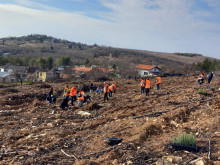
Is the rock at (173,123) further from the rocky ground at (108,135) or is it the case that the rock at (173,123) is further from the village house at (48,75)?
the village house at (48,75)

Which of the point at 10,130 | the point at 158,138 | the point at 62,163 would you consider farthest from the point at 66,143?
the point at 10,130

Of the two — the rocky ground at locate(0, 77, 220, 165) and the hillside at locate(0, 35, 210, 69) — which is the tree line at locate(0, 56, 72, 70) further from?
the rocky ground at locate(0, 77, 220, 165)

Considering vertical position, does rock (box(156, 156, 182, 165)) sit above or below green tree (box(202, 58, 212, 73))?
below

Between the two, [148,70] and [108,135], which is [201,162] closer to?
[108,135]

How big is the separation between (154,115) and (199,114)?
1.54 m

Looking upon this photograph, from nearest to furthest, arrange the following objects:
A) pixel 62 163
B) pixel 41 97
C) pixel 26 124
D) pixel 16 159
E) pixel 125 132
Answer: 1. pixel 62 163
2. pixel 16 159
3. pixel 125 132
4. pixel 26 124
5. pixel 41 97

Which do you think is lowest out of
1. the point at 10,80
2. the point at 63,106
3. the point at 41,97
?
the point at 10,80

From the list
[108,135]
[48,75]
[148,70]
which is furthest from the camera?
[148,70]

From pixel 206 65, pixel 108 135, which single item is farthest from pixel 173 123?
pixel 206 65

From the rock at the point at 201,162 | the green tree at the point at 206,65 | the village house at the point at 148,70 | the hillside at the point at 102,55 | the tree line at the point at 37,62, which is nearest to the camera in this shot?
the rock at the point at 201,162

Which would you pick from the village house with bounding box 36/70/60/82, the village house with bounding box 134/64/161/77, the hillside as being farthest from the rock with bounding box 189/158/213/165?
the hillside

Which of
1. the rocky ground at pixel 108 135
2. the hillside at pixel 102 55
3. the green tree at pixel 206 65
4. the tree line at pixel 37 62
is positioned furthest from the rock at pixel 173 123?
the hillside at pixel 102 55

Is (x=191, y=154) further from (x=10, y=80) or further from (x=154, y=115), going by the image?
(x=10, y=80)

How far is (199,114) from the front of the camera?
23.4 ft
